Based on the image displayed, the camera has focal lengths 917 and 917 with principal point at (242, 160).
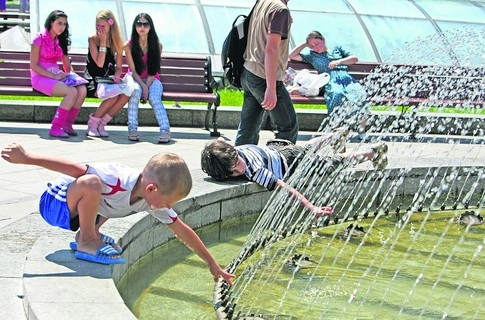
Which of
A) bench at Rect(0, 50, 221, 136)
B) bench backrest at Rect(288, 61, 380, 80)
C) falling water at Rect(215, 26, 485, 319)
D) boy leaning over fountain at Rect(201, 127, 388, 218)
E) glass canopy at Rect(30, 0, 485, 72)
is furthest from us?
glass canopy at Rect(30, 0, 485, 72)

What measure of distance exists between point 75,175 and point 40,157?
26 cm

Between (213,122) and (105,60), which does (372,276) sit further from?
(105,60)

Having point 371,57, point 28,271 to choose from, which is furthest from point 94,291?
point 371,57

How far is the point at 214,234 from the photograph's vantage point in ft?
20.6

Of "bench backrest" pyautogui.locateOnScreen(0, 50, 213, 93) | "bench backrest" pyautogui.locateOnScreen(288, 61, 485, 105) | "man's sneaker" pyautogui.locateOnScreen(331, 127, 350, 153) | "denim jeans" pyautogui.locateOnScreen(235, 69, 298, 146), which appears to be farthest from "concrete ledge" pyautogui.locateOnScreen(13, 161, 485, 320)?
"bench backrest" pyautogui.locateOnScreen(288, 61, 485, 105)

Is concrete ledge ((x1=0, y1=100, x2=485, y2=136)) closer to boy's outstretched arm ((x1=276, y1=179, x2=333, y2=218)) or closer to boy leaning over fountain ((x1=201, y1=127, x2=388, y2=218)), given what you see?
boy leaning over fountain ((x1=201, y1=127, x2=388, y2=218))

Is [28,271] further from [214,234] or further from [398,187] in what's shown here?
[398,187]

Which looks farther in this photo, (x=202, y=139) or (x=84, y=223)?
(x=202, y=139)

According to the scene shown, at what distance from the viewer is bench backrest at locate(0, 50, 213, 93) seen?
34.2ft

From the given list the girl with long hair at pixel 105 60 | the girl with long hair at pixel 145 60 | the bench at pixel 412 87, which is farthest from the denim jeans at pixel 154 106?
the bench at pixel 412 87

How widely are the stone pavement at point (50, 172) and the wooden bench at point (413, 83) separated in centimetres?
80

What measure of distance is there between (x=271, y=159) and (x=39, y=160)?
2.76 metres

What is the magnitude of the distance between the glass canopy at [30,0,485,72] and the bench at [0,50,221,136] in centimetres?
429

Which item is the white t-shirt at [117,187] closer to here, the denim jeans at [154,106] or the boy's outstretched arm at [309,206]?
the boy's outstretched arm at [309,206]
